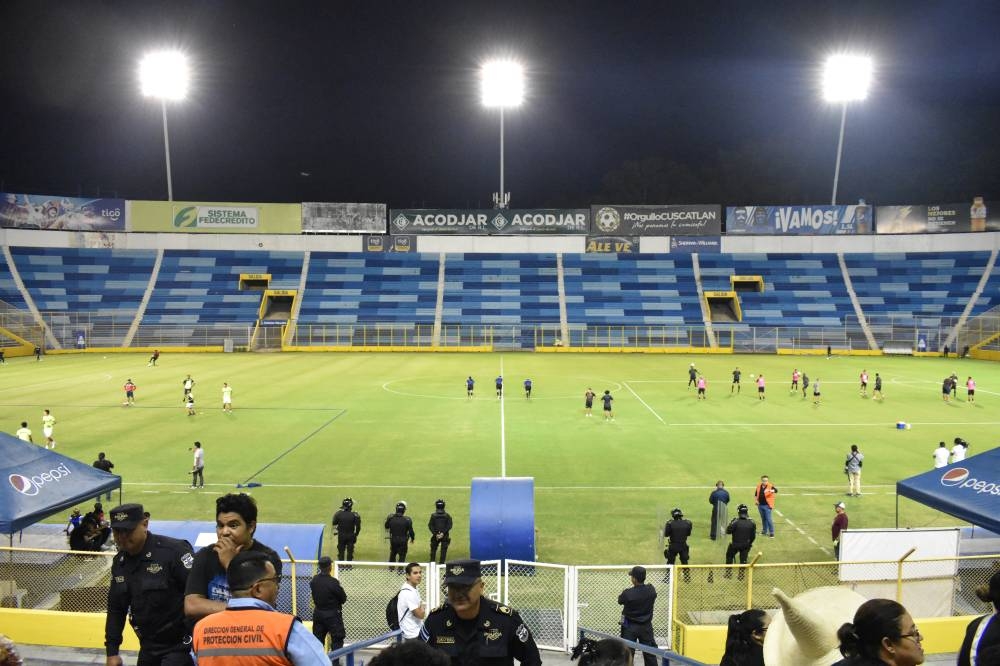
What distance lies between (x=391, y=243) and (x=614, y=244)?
25.0 m

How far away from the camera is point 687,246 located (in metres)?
72.9

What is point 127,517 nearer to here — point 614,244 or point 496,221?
point 496,221

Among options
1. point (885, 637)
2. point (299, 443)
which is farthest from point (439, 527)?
point (299, 443)

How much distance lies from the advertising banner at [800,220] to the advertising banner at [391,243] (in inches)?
1377

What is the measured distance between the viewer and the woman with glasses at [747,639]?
4.87m

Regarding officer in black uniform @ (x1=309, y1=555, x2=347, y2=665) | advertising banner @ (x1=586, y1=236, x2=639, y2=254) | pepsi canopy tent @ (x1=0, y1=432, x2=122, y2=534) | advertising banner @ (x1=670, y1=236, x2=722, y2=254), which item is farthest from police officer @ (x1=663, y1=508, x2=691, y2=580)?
advertising banner @ (x1=670, y1=236, x2=722, y2=254)

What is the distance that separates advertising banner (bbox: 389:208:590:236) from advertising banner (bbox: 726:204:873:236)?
1682cm

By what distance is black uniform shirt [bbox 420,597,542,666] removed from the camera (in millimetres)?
4137

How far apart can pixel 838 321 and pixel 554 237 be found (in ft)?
99.0

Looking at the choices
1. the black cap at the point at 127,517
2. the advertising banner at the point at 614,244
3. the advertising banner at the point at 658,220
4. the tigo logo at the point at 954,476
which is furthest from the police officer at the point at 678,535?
the advertising banner at the point at 614,244

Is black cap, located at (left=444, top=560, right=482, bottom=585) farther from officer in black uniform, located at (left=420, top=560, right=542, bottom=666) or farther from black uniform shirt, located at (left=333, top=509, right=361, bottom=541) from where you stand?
black uniform shirt, located at (left=333, top=509, right=361, bottom=541)

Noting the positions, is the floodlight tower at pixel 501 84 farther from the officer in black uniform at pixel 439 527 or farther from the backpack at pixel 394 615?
the backpack at pixel 394 615

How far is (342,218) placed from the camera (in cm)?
7281

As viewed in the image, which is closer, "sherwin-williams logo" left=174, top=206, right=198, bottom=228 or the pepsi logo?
the pepsi logo
